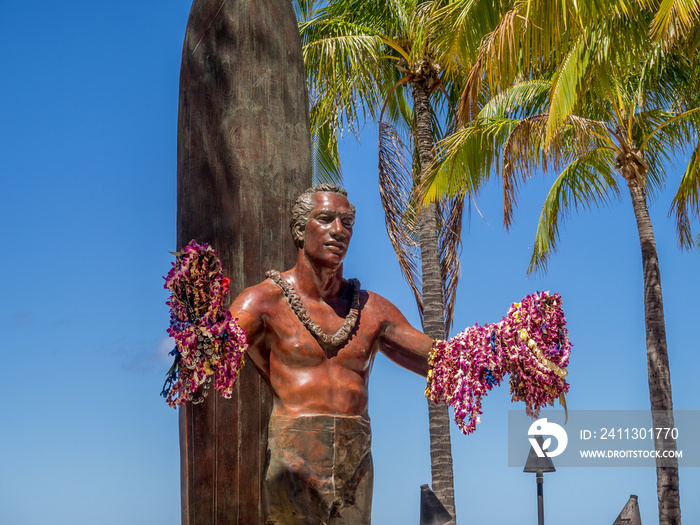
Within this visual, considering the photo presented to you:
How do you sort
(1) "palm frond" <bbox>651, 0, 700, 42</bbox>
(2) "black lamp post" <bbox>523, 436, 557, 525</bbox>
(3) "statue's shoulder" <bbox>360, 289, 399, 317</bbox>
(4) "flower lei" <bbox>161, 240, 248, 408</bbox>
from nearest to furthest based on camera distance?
(4) "flower lei" <bbox>161, 240, 248, 408</bbox>
(3) "statue's shoulder" <bbox>360, 289, 399, 317</bbox>
(1) "palm frond" <bbox>651, 0, 700, 42</bbox>
(2) "black lamp post" <bbox>523, 436, 557, 525</bbox>

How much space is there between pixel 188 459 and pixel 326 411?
35.8 inches

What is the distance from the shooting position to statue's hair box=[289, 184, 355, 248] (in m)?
4.65

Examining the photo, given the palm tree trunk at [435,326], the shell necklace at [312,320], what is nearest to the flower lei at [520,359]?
the shell necklace at [312,320]

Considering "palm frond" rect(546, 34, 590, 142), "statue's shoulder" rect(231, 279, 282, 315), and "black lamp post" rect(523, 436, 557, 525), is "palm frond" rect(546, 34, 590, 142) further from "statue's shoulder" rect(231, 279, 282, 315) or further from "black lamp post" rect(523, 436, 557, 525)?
"statue's shoulder" rect(231, 279, 282, 315)

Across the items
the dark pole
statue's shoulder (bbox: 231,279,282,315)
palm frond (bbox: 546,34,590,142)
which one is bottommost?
the dark pole

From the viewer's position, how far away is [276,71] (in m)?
5.34

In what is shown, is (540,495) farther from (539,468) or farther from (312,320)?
(312,320)

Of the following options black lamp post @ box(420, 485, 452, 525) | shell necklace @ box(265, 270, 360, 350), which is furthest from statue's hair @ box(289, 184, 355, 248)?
black lamp post @ box(420, 485, 452, 525)

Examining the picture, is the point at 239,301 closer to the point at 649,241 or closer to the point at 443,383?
the point at 443,383

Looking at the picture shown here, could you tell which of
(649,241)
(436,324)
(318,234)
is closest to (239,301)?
(318,234)

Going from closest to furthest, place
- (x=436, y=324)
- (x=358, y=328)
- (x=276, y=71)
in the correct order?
(x=358, y=328), (x=276, y=71), (x=436, y=324)

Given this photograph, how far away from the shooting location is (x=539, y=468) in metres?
9.93
